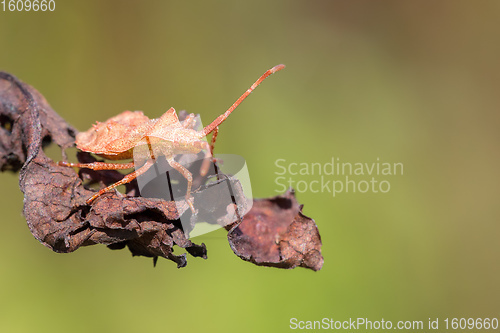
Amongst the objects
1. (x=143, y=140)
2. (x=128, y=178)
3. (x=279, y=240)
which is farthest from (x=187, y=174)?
(x=279, y=240)

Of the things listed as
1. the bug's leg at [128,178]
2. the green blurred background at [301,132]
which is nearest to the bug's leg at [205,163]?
the bug's leg at [128,178]

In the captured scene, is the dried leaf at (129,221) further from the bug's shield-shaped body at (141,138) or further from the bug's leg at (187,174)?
the bug's shield-shaped body at (141,138)

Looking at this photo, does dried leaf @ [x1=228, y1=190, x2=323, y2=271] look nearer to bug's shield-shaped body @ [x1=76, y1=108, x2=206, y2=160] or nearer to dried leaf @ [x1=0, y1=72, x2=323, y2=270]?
dried leaf @ [x1=0, y1=72, x2=323, y2=270]

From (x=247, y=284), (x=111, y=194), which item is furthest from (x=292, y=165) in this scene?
(x=111, y=194)

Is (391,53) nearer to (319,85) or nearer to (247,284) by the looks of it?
(319,85)

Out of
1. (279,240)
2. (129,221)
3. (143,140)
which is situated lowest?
(279,240)

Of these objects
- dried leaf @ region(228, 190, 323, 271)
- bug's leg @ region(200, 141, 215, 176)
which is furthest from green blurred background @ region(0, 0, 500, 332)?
dried leaf @ region(228, 190, 323, 271)

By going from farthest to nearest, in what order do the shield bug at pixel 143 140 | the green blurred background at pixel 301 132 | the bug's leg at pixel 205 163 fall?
the green blurred background at pixel 301 132, the shield bug at pixel 143 140, the bug's leg at pixel 205 163

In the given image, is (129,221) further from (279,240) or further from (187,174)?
(279,240)
